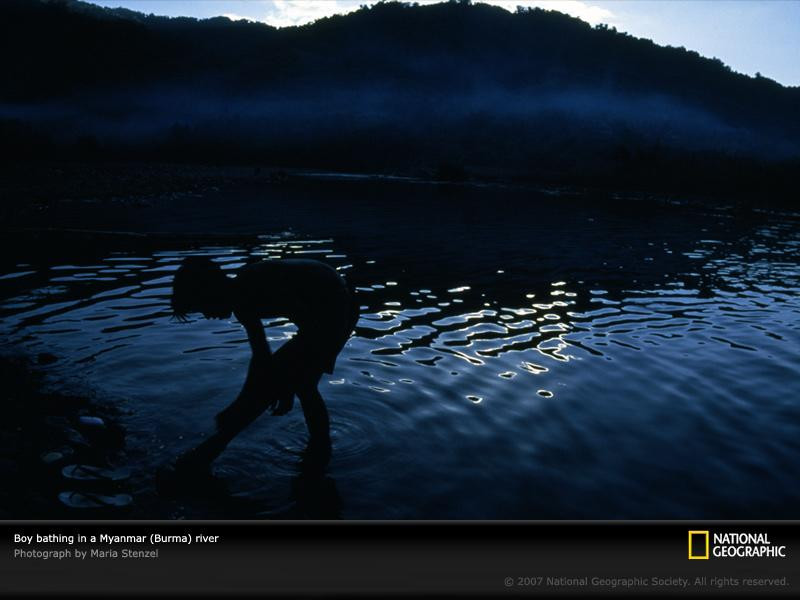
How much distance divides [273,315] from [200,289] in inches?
27.6

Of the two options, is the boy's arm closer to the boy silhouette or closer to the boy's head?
the boy silhouette

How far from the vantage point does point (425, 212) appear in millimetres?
35188

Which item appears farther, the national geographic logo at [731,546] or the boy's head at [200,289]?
the boy's head at [200,289]

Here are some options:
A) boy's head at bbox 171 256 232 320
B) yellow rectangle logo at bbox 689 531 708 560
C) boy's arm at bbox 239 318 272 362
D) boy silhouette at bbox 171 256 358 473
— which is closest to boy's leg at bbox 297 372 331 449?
boy silhouette at bbox 171 256 358 473

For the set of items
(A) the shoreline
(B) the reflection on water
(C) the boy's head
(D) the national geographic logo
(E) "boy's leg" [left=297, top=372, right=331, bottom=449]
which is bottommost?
(A) the shoreline

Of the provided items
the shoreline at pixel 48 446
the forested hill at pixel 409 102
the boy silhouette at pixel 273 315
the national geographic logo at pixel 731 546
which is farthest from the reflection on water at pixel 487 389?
the forested hill at pixel 409 102

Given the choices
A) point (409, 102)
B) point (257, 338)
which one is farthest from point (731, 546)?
point (409, 102)

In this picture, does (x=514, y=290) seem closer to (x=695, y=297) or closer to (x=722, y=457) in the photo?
(x=695, y=297)

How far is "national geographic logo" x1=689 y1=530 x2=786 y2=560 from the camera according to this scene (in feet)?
8.05

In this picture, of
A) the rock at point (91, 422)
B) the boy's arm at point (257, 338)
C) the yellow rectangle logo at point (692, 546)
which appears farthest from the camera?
the rock at point (91, 422)

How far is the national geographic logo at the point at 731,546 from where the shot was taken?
2.46 meters

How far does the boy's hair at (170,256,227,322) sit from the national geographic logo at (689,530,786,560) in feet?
11.7

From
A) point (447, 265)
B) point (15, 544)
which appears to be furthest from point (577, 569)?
point (447, 265)

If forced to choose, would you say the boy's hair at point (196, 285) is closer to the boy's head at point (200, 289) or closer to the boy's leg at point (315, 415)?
the boy's head at point (200, 289)
